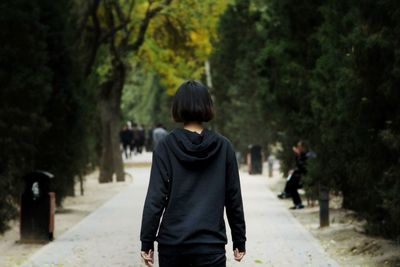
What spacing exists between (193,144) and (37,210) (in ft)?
35.3

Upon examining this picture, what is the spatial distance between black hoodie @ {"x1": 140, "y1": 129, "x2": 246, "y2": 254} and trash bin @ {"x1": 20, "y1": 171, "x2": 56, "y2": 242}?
34.2 ft

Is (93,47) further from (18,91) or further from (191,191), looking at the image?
(191,191)

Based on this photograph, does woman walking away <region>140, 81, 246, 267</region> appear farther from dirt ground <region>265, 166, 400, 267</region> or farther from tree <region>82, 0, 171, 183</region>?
tree <region>82, 0, 171, 183</region>

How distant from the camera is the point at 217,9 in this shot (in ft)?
117

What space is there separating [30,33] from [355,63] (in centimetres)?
706

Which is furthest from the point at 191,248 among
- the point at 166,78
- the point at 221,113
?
the point at 221,113

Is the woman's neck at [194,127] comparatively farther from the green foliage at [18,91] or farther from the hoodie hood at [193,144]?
the green foliage at [18,91]

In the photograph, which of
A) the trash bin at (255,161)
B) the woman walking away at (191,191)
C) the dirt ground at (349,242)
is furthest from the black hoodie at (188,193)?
the trash bin at (255,161)

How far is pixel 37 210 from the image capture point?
53.4 ft

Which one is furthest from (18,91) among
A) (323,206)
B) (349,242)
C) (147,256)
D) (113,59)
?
(113,59)

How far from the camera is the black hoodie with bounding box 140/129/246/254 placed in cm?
576

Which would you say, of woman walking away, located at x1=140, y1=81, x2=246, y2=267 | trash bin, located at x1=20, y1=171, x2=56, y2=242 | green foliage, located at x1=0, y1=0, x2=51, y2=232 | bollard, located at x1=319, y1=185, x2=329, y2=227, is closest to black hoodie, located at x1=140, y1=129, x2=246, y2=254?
woman walking away, located at x1=140, y1=81, x2=246, y2=267

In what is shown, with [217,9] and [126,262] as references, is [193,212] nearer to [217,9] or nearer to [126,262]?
[126,262]

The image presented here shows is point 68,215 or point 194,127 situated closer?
Answer: point 194,127
